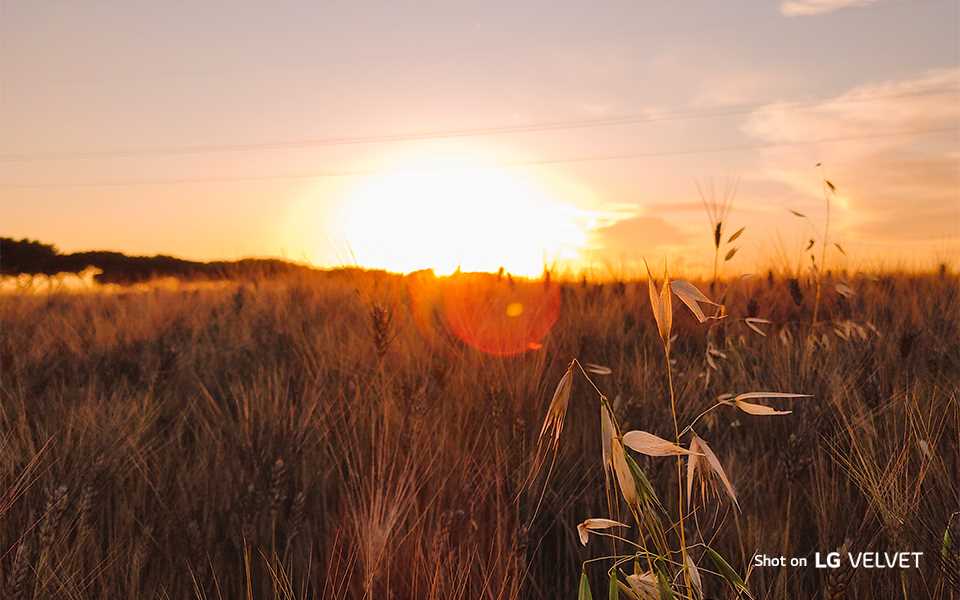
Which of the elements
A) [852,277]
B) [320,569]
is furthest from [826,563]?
[852,277]

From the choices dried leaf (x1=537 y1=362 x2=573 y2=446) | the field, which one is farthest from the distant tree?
dried leaf (x1=537 y1=362 x2=573 y2=446)

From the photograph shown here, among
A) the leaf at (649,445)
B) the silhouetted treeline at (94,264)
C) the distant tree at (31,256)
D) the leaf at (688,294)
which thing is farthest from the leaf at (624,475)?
the distant tree at (31,256)

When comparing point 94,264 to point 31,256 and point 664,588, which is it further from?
point 664,588

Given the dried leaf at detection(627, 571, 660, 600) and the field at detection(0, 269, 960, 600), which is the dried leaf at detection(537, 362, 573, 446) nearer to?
the field at detection(0, 269, 960, 600)

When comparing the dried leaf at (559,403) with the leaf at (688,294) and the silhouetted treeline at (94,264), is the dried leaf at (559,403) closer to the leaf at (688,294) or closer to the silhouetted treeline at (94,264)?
the leaf at (688,294)

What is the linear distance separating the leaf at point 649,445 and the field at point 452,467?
0.20 feet

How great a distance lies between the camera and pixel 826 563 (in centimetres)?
138

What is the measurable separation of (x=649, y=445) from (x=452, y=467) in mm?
1190

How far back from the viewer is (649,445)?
1.94 ft

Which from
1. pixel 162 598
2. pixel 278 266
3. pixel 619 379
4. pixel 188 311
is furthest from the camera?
pixel 278 266

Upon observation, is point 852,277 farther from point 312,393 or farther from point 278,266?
point 278,266

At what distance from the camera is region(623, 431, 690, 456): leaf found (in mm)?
576

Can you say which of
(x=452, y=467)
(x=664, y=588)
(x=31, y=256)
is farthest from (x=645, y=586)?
(x=31, y=256)

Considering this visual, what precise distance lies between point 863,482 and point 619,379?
1.13 meters
